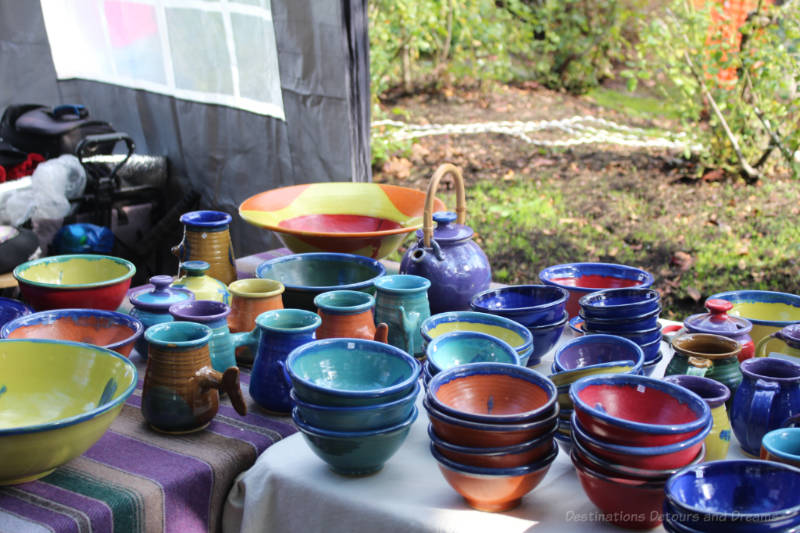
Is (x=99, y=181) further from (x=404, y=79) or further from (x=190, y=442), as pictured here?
(x=404, y=79)

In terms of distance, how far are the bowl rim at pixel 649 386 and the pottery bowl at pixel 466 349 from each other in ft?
0.77

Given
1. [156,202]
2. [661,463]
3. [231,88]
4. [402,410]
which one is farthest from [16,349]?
[156,202]

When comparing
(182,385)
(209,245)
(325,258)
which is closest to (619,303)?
(325,258)

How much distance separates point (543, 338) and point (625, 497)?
1.99 feet

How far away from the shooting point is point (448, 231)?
183 centimetres

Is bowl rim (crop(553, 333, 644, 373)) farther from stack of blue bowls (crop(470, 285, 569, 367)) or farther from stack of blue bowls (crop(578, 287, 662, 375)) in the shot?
stack of blue bowls (crop(470, 285, 569, 367))

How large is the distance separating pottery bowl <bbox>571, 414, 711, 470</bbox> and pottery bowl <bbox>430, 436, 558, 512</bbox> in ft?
0.35

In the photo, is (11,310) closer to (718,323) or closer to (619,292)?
(619,292)

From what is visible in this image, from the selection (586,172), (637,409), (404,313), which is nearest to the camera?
(637,409)

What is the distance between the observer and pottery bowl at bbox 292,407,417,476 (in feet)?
3.77

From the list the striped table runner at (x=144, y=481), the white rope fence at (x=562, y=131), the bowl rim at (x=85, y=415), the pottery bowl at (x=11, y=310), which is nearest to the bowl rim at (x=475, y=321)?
the striped table runner at (x=144, y=481)

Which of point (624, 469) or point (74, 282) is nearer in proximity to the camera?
point (624, 469)

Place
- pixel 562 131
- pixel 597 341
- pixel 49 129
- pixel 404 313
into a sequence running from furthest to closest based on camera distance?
1. pixel 562 131
2. pixel 49 129
3. pixel 404 313
4. pixel 597 341

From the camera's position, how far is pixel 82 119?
3.78 m
